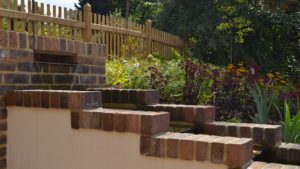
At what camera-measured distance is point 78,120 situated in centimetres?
254

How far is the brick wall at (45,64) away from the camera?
294 centimetres

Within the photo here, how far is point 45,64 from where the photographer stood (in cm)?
337

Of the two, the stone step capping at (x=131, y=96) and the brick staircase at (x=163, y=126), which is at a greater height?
the stone step capping at (x=131, y=96)

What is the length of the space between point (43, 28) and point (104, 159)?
462 centimetres

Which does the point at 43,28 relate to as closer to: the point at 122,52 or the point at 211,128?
the point at 122,52

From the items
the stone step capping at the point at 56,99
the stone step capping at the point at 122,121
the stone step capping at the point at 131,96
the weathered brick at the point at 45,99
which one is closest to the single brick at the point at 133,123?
the stone step capping at the point at 122,121

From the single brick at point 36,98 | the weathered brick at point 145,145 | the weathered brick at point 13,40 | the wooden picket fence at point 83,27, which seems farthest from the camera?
the wooden picket fence at point 83,27

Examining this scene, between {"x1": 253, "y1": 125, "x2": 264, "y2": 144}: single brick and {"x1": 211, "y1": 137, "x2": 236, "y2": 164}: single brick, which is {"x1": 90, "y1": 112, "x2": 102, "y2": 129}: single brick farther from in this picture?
{"x1": 253, "y1": 125, "x2": 264, "y2": 144}: single brick

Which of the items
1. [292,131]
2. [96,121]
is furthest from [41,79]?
[292,131]

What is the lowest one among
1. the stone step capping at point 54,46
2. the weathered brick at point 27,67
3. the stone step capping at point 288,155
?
the stone step capping at point 288,155

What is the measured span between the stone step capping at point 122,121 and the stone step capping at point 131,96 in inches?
32.1

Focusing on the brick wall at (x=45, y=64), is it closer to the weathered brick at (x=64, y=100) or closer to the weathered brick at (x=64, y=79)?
the weathered brick at (x=64, y=79)

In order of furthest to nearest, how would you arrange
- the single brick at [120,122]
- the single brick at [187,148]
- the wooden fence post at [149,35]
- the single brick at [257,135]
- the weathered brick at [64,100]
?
the wooden fence post at [149,35]
the single brick at [257,135]
the weathered brick at [64,100]
the single brick at [120,122]
the single brick at [187,148]

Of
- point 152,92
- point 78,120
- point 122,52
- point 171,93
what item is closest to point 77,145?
point 78,120
